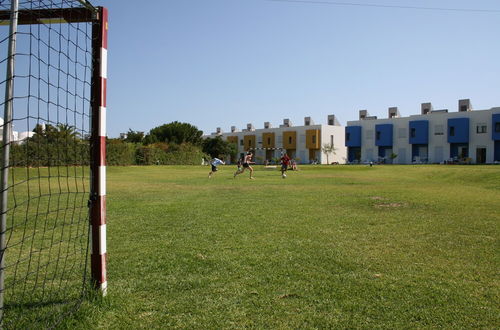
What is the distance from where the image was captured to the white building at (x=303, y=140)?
85.0 metres

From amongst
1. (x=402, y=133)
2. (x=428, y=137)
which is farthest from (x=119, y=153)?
(x=428, y=137)

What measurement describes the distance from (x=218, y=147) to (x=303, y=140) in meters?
17.9

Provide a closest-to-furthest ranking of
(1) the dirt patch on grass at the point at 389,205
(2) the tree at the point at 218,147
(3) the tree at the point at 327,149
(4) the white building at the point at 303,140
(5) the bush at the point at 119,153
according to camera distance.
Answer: (1) the dirt patch on grass at the point at 389,205 → (5) the bush at the point at 119,153 → (3) the tree at the point at 327,149 → (4) the white building at the point at 303,140 → (2) the tree at the point at 218,147

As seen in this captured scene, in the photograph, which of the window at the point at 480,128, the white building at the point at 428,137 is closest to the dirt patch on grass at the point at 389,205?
the white building at the point at 428,137

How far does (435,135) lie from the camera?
68188 millimetres

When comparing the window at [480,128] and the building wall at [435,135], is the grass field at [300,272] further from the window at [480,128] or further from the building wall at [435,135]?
the window at [480,128]

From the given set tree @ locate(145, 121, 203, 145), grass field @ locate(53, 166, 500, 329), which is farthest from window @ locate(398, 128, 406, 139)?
grass field @ locate(53, 166, 500, 329)

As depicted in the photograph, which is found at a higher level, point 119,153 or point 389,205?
point 119,153

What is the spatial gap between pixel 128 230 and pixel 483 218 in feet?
23.6

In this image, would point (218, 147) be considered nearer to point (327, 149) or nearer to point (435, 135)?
point (327, 149)

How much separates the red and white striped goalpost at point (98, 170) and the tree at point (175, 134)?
7945 centimetres

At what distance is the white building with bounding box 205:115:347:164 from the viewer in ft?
279

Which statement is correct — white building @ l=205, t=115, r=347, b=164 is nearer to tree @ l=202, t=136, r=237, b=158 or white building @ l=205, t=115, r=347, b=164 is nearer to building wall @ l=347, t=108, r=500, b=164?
tree @ l=202, t=136, r=237, b=158

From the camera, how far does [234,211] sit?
1015 cm
